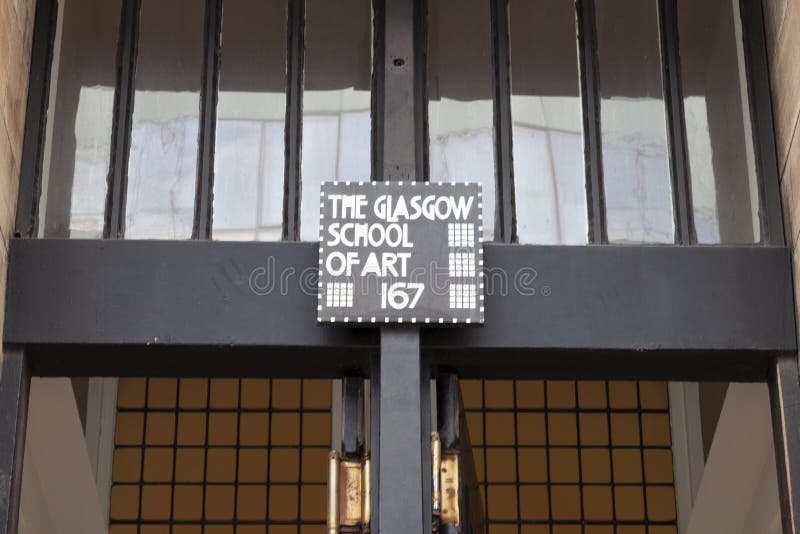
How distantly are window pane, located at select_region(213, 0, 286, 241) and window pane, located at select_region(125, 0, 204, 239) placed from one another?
7.6 inches

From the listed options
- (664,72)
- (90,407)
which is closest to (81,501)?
(90,407)

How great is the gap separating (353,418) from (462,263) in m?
1.24

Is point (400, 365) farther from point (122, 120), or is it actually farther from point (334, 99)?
point (122, 120)

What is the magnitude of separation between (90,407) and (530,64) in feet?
26.1

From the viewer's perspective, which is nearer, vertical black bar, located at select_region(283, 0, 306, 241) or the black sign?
the black sign

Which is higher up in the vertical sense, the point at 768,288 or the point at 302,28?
the point at 302,28

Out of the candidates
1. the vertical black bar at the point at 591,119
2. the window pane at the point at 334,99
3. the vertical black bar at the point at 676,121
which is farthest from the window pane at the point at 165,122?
the vertical black bar at the point at 676,121

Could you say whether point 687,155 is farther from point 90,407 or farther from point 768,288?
point 90,407

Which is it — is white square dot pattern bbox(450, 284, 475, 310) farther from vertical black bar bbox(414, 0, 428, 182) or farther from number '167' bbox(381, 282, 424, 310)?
vertical black bar bbox(414, 0, 428, 182)

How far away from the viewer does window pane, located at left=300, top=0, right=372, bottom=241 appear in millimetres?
9977

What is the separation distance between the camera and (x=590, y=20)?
10.4 metres

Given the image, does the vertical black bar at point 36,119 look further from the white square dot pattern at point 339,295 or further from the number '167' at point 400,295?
the number '167' at point 400,295

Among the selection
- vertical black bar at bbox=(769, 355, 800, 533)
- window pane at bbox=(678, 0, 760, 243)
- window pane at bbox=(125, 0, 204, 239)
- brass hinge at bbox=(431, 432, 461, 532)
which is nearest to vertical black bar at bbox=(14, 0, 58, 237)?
window pane at bbox=(125, 0, 204, 239)

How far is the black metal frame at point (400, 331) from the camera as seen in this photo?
30.4 ft
